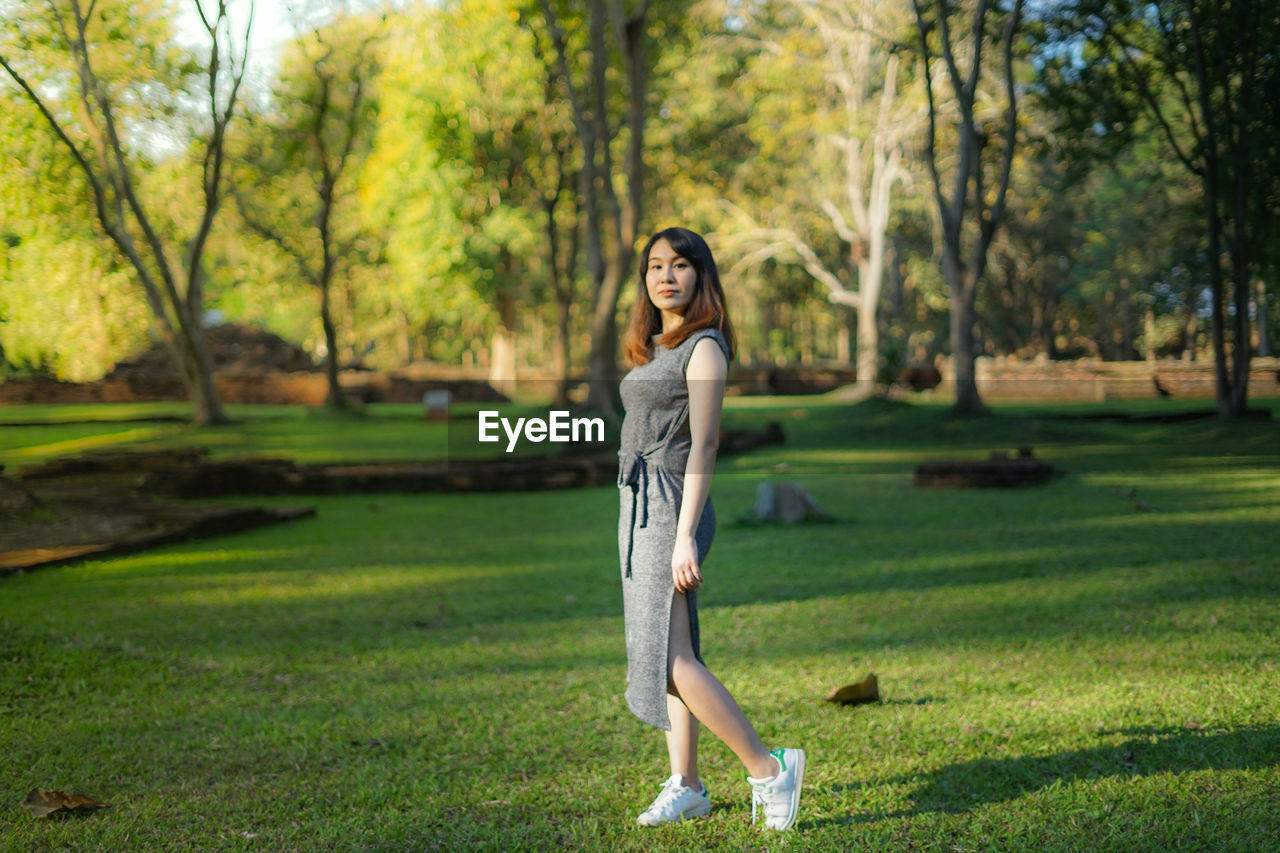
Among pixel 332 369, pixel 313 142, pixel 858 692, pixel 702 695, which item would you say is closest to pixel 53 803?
pixel 702 695

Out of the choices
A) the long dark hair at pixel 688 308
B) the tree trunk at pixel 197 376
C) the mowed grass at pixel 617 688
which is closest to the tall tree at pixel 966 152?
the mowed grass at pixel 617 688

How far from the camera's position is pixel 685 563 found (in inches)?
114

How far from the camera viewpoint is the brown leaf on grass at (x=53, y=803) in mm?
3279

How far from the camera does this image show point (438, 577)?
7734mm

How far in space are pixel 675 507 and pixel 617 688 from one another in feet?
6.64

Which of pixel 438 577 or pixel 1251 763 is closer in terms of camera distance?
pixel 1251 763

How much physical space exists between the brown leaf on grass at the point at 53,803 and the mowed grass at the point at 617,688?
0.16ft

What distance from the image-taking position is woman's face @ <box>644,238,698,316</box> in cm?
306

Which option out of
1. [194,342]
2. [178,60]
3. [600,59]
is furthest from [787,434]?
[178,60]

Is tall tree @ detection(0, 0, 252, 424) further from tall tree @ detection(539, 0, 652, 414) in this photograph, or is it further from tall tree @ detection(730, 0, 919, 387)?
tall tree @ detection(730, 0, 919, 387)

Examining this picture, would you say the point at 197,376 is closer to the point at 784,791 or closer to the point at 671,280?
the point at 671,280

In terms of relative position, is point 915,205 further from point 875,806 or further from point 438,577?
point 875,806

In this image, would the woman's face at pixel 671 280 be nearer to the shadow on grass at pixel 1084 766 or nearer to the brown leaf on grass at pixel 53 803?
the shadow on grass at pixel 1084 766

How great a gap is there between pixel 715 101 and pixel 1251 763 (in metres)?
28.1
